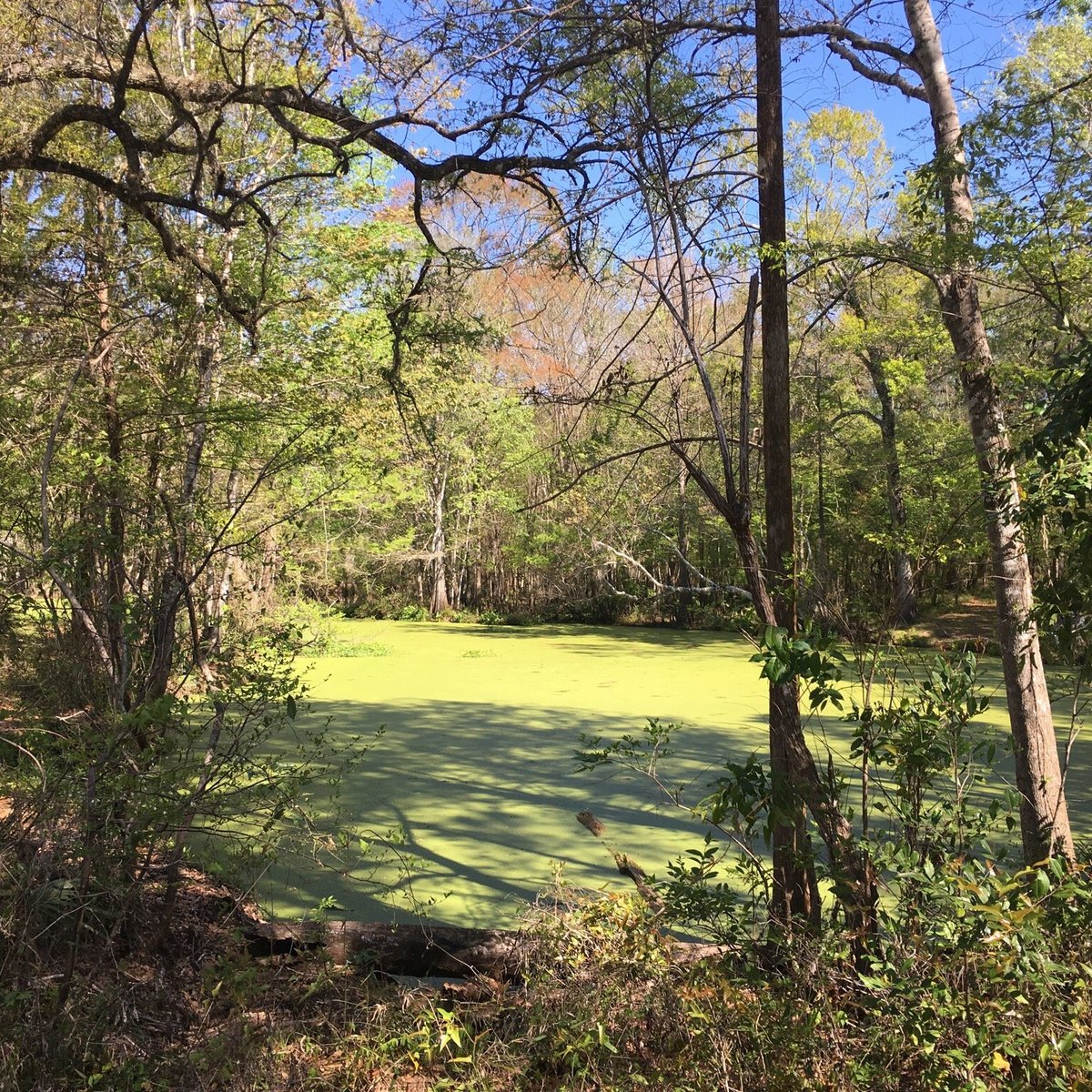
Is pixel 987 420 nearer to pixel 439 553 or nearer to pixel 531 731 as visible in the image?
pixel 531 731

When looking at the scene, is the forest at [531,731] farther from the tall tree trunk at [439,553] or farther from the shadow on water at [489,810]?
the tall tree trunk at [439,553]

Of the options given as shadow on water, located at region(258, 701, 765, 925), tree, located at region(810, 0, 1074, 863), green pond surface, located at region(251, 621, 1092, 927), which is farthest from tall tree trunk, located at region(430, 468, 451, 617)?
tree, located at region(810, 0, 1074, 863)

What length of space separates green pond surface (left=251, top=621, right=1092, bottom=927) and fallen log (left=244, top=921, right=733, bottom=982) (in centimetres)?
14

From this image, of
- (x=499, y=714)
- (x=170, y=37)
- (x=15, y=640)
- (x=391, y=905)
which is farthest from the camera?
(x=499, y=714)

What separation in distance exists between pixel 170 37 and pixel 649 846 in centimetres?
680

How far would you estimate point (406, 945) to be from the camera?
275 centimetres

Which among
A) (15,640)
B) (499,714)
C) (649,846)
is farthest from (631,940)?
(499,714)

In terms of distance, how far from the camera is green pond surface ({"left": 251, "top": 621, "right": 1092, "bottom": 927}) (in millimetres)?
3520

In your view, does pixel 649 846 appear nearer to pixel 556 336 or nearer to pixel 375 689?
pixel 375 689

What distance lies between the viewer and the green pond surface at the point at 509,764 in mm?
3520

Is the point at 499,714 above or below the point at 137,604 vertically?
below

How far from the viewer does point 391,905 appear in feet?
10.8

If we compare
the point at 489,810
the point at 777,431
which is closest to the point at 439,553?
the point at 489,810

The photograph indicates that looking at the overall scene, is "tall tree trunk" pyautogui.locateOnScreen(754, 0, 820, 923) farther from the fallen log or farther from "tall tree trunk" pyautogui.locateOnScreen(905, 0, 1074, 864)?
"tall tree trunk" pyautogui.locateOnScreen(905, 0, 1074, 864)
